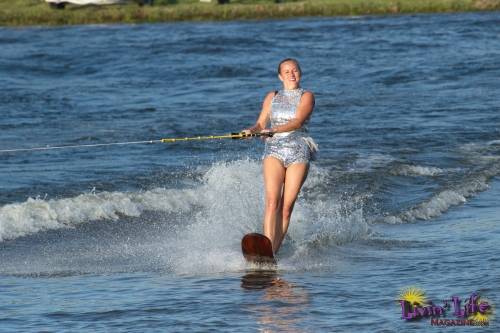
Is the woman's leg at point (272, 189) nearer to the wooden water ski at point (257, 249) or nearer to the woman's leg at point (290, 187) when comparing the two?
the woman's leg at point (290, 187)

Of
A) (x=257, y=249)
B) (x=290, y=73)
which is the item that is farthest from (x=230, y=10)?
(x=257, y=249)

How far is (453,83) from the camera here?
1131 inches

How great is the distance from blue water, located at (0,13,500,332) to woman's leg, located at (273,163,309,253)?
1.29ft

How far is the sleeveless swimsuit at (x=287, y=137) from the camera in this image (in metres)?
11.3

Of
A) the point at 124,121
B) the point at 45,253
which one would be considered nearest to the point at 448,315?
the point at 45,253

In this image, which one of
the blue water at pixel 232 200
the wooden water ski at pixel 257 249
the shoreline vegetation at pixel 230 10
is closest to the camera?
the blue water at pixel 232 200

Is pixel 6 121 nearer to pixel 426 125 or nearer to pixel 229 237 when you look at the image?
pixel 426 125

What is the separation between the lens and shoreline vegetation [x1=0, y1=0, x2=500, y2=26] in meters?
53.3

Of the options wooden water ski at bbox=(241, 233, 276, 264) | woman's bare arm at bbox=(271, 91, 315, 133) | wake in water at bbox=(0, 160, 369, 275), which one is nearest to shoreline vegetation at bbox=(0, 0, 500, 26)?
wake in water at bbox=(0, 160, 369, 275)

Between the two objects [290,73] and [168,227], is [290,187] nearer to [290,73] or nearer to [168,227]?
[290,73]

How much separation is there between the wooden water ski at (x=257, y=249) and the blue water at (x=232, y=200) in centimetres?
19

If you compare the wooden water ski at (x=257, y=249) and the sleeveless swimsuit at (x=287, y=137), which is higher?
the sleeveless swimsuit at (x=287, y=137)

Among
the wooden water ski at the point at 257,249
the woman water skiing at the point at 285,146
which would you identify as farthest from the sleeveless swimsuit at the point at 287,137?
the wooden water ski at the point at 257,249

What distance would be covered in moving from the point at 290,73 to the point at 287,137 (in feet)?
1.97
